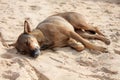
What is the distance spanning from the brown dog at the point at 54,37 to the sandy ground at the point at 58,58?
0.12m

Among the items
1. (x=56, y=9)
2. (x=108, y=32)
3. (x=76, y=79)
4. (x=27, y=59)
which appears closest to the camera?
(x=76, y=79)

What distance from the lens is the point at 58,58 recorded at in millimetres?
6641

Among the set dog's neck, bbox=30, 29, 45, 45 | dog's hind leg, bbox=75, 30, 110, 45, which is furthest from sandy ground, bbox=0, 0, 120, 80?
dog's neck, bbox=30, 29, 45, 45

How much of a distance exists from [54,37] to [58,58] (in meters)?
0.63

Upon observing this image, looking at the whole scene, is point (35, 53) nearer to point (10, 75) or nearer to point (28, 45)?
point (28, 45)

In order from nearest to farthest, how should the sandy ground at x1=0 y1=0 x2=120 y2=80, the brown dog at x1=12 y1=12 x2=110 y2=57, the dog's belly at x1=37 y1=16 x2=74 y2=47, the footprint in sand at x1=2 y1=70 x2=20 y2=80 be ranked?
the footprint in sand at x1=2 y1=70 x2=20 y2=80, the sandy ground at x1=0 y1=0 x2=120 y2=80, the brown dog at x1=12 y1=12 x2=110 y2=57, the dog's belly at x1=37 y1=16 x2=74 y2=47

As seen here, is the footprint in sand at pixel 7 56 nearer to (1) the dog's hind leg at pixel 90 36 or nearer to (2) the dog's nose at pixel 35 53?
(2) the dog's nose at pixel 35 53

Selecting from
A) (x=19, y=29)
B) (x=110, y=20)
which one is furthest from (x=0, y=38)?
(x=110, y=20)

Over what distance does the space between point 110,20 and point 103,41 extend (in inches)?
60.5

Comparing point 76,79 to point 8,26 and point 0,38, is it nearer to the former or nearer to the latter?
point 0,38

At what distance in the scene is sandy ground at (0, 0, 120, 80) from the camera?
234 inches

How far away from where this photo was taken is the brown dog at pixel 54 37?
22.1 feet

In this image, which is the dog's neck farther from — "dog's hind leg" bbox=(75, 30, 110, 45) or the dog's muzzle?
"dog's hind leg" bbox=(75, 30, 110, 45)

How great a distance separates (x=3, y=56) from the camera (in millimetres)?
6641
